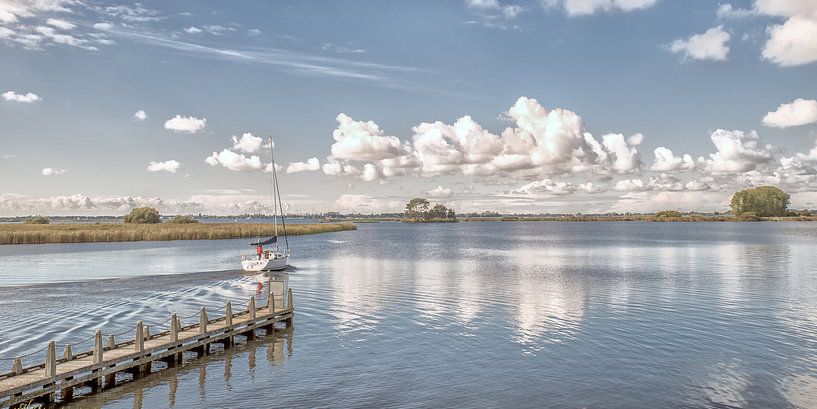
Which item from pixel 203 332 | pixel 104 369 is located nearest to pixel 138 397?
pixel 104 369

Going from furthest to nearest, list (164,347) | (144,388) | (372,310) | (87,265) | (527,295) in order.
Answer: (87,265) → (527,295) → (372,310) → (164,347) → (144,388)

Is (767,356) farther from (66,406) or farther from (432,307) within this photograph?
(66,406)

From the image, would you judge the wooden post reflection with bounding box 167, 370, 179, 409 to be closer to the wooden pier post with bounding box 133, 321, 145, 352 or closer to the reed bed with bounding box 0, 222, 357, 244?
the wooden pier post with bounding box 133, 321, 145, 352

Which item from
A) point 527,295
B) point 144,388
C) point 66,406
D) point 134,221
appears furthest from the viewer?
point 134,221

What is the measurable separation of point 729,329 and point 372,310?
76.4ft

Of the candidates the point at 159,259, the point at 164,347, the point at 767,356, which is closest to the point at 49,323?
the point at 164,347

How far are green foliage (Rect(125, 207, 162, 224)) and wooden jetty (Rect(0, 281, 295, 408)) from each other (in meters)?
170

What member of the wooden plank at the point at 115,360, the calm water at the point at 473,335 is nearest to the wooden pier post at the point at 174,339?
the wooden plank at the point at 115,360

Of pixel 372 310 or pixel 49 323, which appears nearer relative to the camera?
pixel 49 323

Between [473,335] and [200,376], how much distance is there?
1505 centimetres

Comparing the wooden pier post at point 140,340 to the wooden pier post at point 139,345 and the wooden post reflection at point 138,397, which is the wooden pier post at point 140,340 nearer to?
the wooden pier post at point 139,345

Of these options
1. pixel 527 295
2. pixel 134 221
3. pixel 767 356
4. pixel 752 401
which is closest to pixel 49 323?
pixel 527 295

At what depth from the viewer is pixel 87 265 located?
74.2 meters

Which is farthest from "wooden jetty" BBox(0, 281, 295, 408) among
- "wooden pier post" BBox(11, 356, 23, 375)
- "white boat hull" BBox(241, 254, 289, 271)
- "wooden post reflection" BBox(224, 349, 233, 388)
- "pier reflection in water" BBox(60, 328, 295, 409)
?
"white boat hull" BBox(241, 254, 289, 271)
